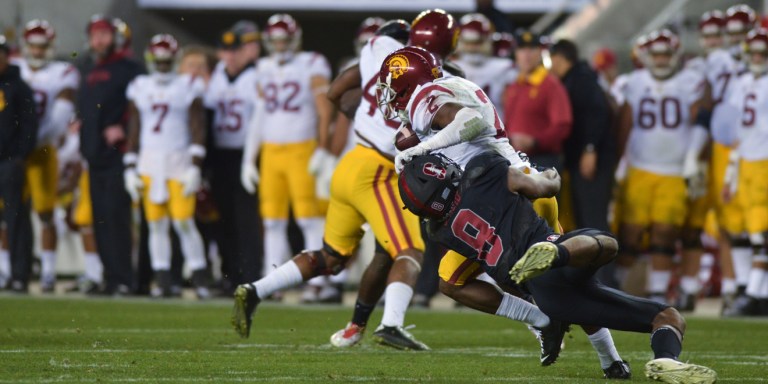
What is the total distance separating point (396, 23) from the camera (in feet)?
24.6

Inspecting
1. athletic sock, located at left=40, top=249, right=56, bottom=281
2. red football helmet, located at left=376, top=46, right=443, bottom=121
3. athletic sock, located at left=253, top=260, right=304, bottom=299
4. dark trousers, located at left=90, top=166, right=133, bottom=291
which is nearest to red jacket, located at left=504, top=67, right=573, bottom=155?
dark trousers, located at left=90, top=166, right=133, bottom=291

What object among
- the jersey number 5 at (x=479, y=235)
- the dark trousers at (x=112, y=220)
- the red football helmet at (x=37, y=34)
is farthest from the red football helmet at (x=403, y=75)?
the red football helmet at (x=37, y=34)

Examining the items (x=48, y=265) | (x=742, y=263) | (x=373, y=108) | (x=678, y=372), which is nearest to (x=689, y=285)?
(x=742, y=263)

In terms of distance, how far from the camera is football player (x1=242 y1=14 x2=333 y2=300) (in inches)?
442

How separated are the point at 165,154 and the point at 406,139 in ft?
19.3

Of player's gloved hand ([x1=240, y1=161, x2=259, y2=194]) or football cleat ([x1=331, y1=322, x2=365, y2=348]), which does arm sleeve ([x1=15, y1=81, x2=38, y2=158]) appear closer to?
player's gloved hand ([x1=240, y1=161, x2=259, y2=194])

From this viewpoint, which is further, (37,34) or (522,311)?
(37,34)

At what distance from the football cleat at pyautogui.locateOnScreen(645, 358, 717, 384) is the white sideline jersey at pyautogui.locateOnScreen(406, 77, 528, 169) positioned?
966mm

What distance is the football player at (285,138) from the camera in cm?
1123

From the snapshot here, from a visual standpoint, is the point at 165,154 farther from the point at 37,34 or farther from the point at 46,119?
the point at 37,34

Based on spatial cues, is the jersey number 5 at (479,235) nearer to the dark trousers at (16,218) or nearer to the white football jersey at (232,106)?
the white football jersey at (232,106)

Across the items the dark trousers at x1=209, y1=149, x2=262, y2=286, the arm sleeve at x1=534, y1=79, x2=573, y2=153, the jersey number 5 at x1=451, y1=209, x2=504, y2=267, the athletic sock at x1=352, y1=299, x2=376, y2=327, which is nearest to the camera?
the jersey number 5 at x1=451, y1=209, x2=504, y2=267

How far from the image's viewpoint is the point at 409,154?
5.50 metres

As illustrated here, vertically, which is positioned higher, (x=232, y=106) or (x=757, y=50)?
(x=757, y=50)
